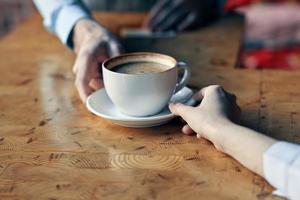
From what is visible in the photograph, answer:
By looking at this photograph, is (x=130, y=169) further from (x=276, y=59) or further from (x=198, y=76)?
(x=276, y=59)

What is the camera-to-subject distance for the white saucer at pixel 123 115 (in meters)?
0.92

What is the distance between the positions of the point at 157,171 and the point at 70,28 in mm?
648

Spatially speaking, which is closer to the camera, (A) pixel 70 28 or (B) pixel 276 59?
(A) pixel 70 28

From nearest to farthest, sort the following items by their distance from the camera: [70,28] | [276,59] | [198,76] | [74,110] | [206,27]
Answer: [74,110], [198,76], [70,28], [206,27], [276,59]

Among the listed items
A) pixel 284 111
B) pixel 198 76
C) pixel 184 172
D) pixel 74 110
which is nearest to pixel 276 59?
pixel 198 76

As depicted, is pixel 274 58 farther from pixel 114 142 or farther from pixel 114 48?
pixel 114 142

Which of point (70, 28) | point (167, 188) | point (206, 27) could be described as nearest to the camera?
point (167, 188)

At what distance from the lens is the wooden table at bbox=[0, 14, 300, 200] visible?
76 centimetres

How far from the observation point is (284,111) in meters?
1.00

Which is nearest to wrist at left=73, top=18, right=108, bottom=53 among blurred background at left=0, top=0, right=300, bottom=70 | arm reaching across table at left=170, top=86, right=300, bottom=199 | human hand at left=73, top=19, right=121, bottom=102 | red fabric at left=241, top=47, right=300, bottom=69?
human hand at left=73, top=19, right=121, bottom=102

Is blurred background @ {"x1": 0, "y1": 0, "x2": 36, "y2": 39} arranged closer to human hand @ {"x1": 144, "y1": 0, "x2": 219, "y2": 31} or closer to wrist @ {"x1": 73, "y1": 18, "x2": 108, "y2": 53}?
human hand @ {"x1": 144, "y1": 0, "x2": 219, "y2": 31}

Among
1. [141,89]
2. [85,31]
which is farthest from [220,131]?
[85,31]

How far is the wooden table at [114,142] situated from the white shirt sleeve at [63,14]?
0.07m

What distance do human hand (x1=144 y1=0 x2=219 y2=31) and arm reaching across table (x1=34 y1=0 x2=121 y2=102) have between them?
306 mm
